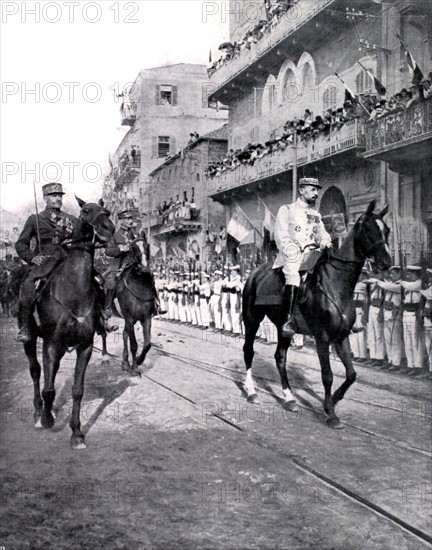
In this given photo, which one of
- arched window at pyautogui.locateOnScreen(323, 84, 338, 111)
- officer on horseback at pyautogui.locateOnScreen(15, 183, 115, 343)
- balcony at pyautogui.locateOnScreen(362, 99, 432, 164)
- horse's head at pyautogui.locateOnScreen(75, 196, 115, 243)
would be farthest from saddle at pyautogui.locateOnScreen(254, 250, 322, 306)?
horse's head at pyautogui.locateOnScreen(75, 196, 115, 243)

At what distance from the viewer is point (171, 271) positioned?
5648 mm

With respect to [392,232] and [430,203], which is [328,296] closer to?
[392,232]

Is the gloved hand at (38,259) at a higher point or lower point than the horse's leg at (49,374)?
higher

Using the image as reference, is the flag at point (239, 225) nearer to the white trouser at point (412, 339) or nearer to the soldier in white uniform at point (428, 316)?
the soldier in white uniform at point (428, 316)

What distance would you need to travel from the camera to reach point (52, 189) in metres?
4.19

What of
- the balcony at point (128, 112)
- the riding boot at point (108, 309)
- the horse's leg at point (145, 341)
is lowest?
the horse's leg at point (145, 341)

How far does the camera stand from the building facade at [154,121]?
14.9 feet

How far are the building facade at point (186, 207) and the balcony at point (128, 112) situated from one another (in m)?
0.46

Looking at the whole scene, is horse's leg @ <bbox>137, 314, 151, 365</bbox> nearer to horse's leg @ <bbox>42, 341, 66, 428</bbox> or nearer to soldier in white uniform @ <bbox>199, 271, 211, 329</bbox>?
horse's leg @ <bbox>42, 341, 66, 428</bbox>

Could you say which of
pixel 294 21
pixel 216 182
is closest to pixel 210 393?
pixel 216 182

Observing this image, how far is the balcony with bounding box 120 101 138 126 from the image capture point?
448cm

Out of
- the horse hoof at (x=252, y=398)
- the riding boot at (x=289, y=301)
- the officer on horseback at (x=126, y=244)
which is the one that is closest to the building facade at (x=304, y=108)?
the riding boot at (x=289, y=301)

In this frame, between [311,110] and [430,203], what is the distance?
6.34 feet

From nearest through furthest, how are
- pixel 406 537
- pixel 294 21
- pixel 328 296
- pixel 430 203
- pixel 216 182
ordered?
pixel 406 537
pixel 294 21
pixel 216 182
pixel 328 296
pixel 430 203
